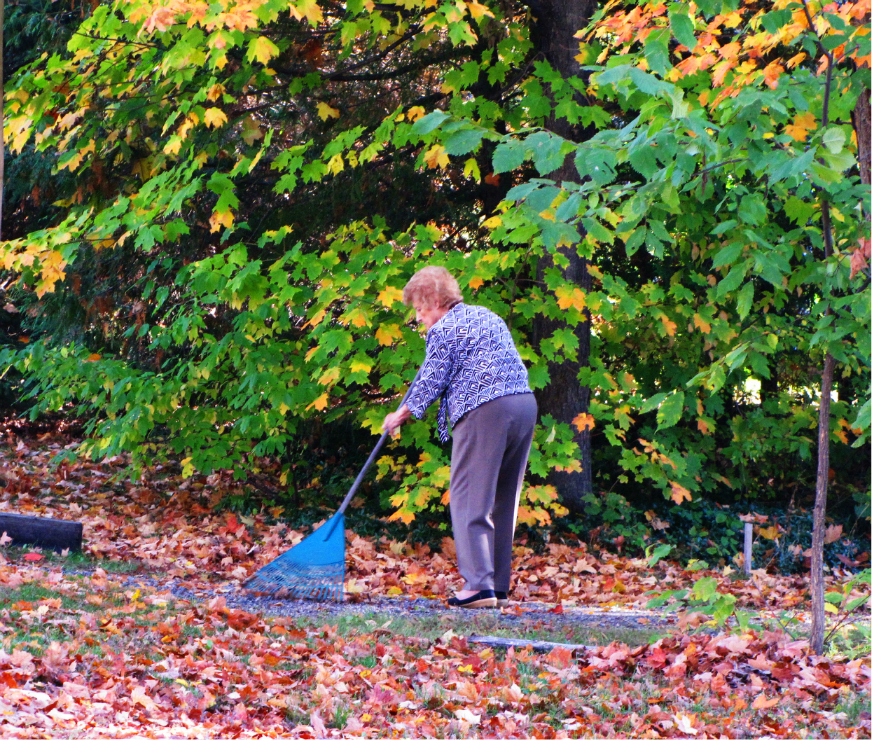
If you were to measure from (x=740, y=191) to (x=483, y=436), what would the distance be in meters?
1.79

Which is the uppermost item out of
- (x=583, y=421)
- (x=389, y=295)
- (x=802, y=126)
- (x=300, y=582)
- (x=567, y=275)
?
(x=802, y=126)

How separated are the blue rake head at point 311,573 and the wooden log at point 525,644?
45.5 inches

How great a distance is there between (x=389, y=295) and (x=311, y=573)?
1980mm

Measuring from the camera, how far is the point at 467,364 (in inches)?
196

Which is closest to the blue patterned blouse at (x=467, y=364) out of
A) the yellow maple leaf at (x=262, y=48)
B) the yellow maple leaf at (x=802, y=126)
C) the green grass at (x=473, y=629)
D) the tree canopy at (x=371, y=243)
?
the tree canopy at (x=371, y=243)

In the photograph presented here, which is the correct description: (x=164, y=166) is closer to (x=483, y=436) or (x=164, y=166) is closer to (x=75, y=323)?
(x=75, y=323)

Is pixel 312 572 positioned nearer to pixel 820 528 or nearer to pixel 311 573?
pixel 311 573

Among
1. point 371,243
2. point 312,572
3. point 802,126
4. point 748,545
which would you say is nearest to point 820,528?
point 802,126

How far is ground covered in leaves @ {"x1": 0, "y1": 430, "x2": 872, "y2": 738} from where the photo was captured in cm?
321

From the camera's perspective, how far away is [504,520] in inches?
206

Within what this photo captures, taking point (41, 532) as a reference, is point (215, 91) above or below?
above

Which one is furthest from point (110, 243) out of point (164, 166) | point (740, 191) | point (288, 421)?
point (740, 191)

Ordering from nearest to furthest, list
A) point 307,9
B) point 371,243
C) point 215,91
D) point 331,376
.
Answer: point 307,9, point 331,376, point 215,91, point 371,243

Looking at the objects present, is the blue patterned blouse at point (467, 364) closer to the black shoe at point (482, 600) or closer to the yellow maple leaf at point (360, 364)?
the black shoe at point (482, 600)
